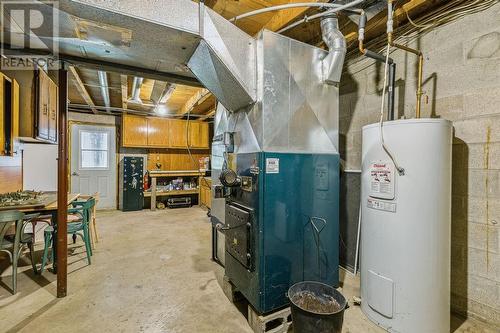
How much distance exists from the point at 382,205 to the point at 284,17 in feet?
6.20

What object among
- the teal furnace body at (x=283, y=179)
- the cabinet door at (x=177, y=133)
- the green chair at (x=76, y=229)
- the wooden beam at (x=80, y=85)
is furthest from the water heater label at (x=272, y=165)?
the cabinet door at (x=177, y=133)

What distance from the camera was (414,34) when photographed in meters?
2.13

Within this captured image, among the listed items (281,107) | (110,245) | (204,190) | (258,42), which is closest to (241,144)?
(281,107)

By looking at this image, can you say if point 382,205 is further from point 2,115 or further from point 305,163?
point 2,115

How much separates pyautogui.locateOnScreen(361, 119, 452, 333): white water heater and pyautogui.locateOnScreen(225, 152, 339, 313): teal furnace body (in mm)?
456

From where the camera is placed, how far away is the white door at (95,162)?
5836mm

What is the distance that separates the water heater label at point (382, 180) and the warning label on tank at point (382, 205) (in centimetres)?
4

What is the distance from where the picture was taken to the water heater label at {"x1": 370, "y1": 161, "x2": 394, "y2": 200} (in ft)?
5.59

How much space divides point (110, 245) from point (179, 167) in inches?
142

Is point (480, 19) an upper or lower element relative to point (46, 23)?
upper

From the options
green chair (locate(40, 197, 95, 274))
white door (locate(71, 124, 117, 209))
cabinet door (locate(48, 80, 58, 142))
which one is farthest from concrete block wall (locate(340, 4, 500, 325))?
white door (locate(71, 124, 117, 209))

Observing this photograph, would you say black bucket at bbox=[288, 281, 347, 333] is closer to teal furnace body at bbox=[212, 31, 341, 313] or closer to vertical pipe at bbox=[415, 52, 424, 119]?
teal furnace body at bbox=[212, 31, 341, 313]

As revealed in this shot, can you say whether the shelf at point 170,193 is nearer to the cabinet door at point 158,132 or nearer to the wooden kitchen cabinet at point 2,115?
the cabinet door at point 158,132

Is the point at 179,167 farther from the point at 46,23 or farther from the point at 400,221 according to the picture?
the point at 400,221
